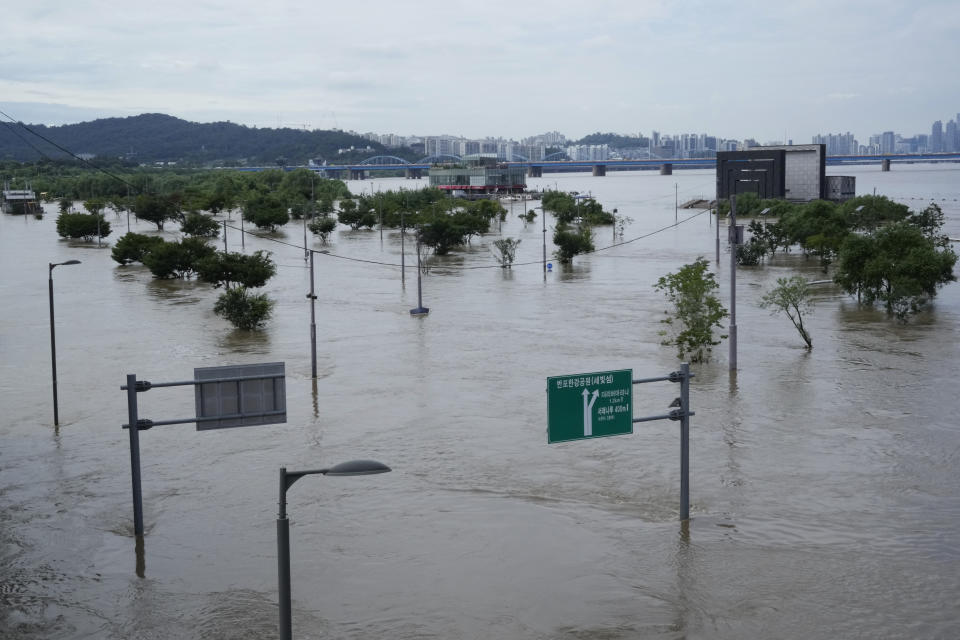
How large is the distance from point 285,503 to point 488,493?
33.6 ft

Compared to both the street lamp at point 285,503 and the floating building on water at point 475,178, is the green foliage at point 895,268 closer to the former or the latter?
the street lamp at point 285,503

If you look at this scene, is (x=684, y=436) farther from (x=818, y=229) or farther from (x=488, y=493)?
(x=818, y=229)

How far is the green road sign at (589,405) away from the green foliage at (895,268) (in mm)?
27011

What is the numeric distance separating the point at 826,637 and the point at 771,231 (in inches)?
2416

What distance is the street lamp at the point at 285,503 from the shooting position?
8703mm


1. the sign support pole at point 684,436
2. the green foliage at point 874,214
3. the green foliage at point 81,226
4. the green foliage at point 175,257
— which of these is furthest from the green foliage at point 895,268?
the green foliage at point 81,226

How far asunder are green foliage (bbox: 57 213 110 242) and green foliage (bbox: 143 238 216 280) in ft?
105

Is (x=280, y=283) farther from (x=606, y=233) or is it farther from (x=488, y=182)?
(x=488, y=182)

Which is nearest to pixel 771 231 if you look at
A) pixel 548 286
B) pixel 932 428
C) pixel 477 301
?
pixel 548 286

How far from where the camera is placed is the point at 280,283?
55656 mm

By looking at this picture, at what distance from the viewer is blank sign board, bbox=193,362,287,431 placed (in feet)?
50.0

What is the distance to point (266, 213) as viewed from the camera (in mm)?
97938

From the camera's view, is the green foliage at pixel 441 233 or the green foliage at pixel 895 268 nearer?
the green foliage at pixel 895 268

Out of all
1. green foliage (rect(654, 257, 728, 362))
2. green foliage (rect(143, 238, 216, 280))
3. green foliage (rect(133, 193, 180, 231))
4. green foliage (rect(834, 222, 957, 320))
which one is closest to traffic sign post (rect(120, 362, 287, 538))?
green foliage (rect(654, 257, 728, 362))
